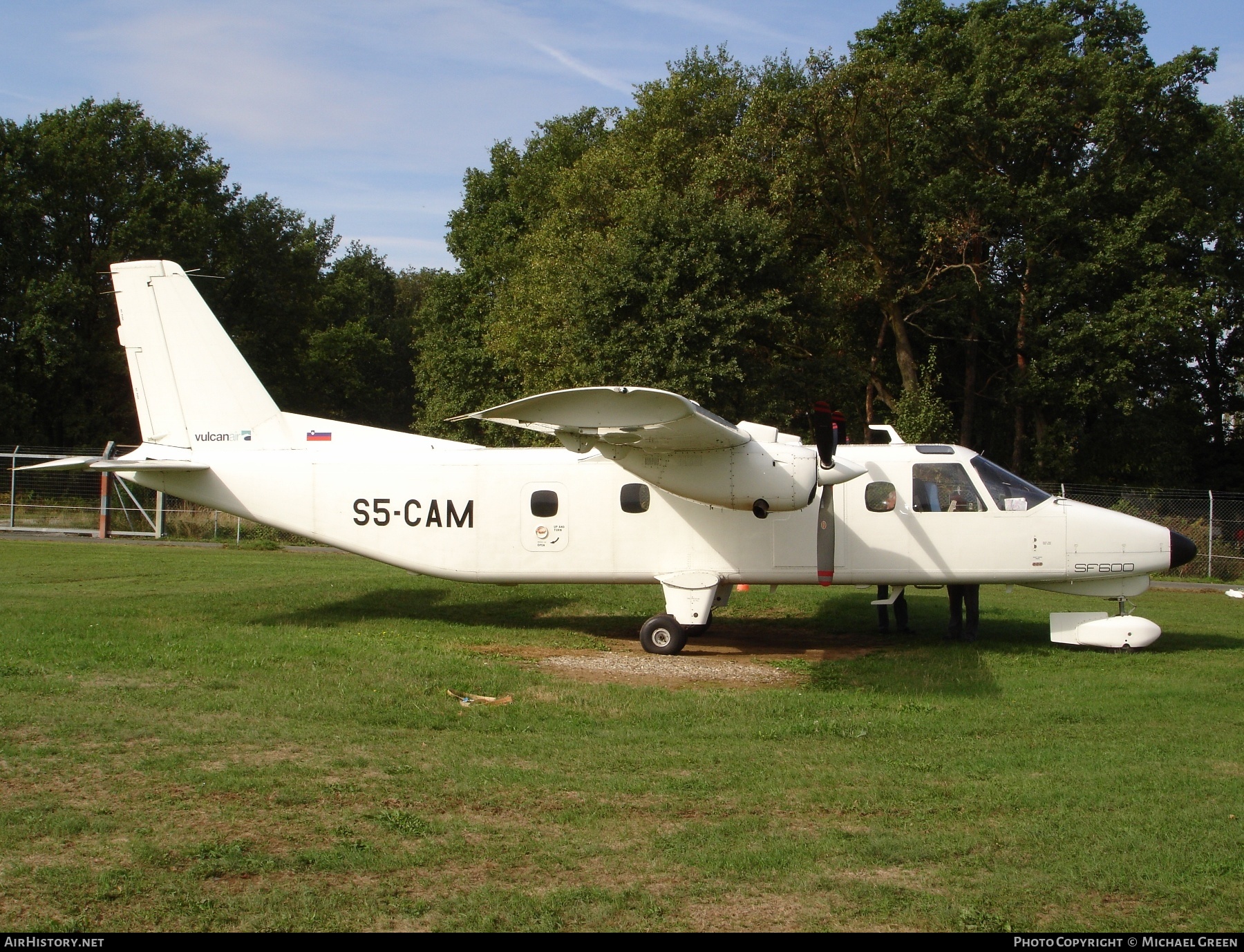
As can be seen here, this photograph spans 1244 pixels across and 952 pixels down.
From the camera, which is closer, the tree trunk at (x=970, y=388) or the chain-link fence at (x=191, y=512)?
the chain-link fence at (x=191, y=512)

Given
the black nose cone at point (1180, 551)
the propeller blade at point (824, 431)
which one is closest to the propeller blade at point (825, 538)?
the propeller blade at point (824, 431)

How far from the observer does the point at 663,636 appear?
13523mm

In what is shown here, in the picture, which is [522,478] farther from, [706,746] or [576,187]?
[576,187]

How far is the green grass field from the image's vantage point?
202 inches

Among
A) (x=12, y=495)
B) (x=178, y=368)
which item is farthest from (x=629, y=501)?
(x=12, y=495)

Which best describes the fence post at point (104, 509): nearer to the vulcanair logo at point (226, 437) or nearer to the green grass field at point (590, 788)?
the vulcanair logo at point (226, 437)

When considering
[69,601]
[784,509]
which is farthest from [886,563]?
[69,601]

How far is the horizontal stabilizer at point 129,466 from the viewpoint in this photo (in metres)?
13.7

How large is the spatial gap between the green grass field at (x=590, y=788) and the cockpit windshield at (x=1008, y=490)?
6.39ft

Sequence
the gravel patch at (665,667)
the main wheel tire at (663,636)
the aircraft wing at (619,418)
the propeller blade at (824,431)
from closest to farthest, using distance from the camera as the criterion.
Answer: the aircraft wing at (619,418)
the gravel patch at (665,667)
the propeller blade at (824,431)
the main wheel tire at (663,636)

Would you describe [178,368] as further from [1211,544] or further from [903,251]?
[903,251]

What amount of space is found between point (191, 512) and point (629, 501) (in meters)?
22.3

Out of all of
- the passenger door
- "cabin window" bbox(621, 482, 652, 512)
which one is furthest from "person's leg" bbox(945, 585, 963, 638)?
the passenger door

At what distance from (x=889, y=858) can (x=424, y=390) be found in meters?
46.7
